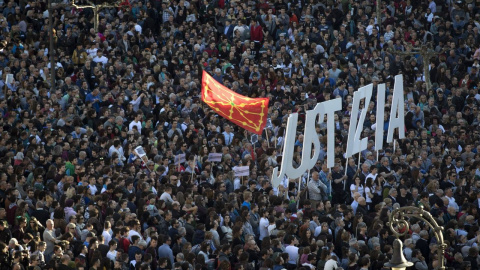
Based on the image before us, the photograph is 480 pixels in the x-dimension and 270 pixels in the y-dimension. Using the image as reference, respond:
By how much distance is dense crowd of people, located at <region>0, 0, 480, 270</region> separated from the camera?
19.3 metres

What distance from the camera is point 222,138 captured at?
24250 millimetres

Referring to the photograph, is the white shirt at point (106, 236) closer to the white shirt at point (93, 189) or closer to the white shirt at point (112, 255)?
the white shirt at point (112, 255)

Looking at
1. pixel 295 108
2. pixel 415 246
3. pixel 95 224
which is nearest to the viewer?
pixel 95 224

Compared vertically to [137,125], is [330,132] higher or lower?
higher

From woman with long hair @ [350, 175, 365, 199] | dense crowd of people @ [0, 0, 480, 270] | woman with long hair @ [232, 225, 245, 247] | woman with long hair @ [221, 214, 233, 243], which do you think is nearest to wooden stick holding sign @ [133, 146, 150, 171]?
dense crowd of people @ [0, 0, 480, 270]

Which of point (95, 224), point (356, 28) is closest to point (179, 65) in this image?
point (356, 28)

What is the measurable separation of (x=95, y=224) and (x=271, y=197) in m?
→ 3.75

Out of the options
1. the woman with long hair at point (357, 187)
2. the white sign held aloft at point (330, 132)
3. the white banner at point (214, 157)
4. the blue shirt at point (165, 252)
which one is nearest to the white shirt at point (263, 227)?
the white sign held aloft at point (330, 132)

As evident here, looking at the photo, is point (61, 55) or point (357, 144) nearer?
point (357, 144)

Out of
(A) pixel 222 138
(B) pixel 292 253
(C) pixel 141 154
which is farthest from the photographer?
(A) pixel 222 138

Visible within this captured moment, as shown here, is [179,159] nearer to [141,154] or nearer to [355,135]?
[141,154]

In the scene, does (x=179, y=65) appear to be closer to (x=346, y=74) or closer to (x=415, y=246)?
(x=346, y=74)

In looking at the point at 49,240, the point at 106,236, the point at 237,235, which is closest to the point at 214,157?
the point at 237,235

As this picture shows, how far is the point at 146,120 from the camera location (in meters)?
25.1
